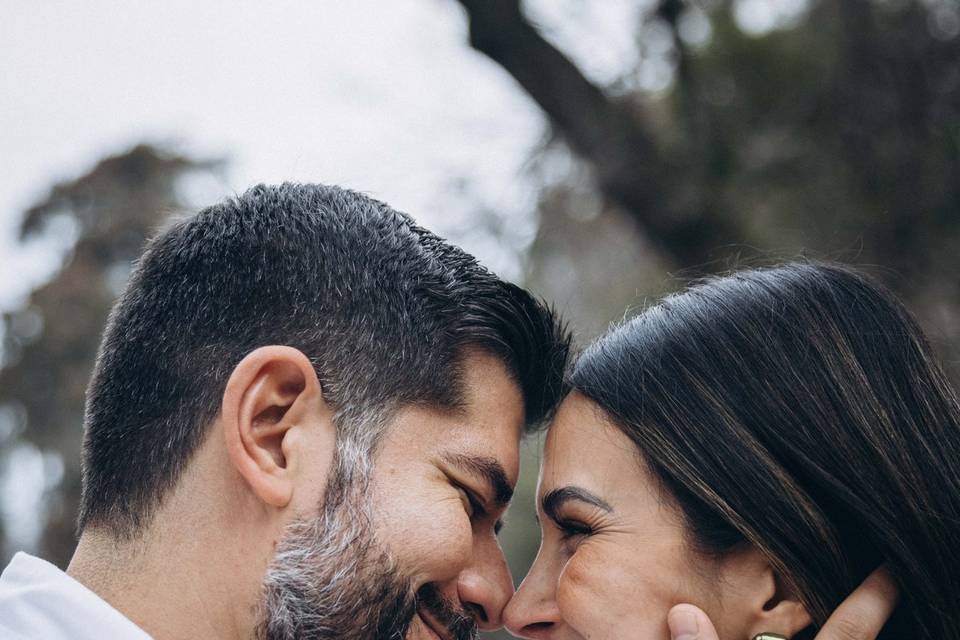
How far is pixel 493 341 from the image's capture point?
9.70 feet

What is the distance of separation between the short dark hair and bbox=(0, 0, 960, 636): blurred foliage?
3203 millimetres

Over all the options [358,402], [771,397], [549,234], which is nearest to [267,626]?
[358,402]

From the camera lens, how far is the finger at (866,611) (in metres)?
2.49

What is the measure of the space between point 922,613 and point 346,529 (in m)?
1.46

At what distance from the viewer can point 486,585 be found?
9.31 feet

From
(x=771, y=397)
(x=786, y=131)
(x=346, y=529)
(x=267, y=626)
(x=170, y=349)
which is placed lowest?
(x=267, y=626)

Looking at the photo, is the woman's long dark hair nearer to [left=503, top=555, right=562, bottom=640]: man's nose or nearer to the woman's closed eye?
the woman's closed eye

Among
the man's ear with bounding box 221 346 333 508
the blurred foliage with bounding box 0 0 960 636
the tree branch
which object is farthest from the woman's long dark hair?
the tree branch

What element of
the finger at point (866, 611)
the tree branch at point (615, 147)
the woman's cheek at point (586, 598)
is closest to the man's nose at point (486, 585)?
the woman's cheek at point (586, 598)

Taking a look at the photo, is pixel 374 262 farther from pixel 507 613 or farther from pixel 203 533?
pixel 507 613

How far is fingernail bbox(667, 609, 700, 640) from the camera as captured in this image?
2.53 metres

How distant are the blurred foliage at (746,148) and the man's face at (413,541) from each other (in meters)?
3.27

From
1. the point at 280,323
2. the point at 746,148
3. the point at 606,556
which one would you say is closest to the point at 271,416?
the point at 280,323

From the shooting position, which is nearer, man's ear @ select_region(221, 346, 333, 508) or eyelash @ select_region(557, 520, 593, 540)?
man's ear @ select_region(221, 346, 333, 508)
